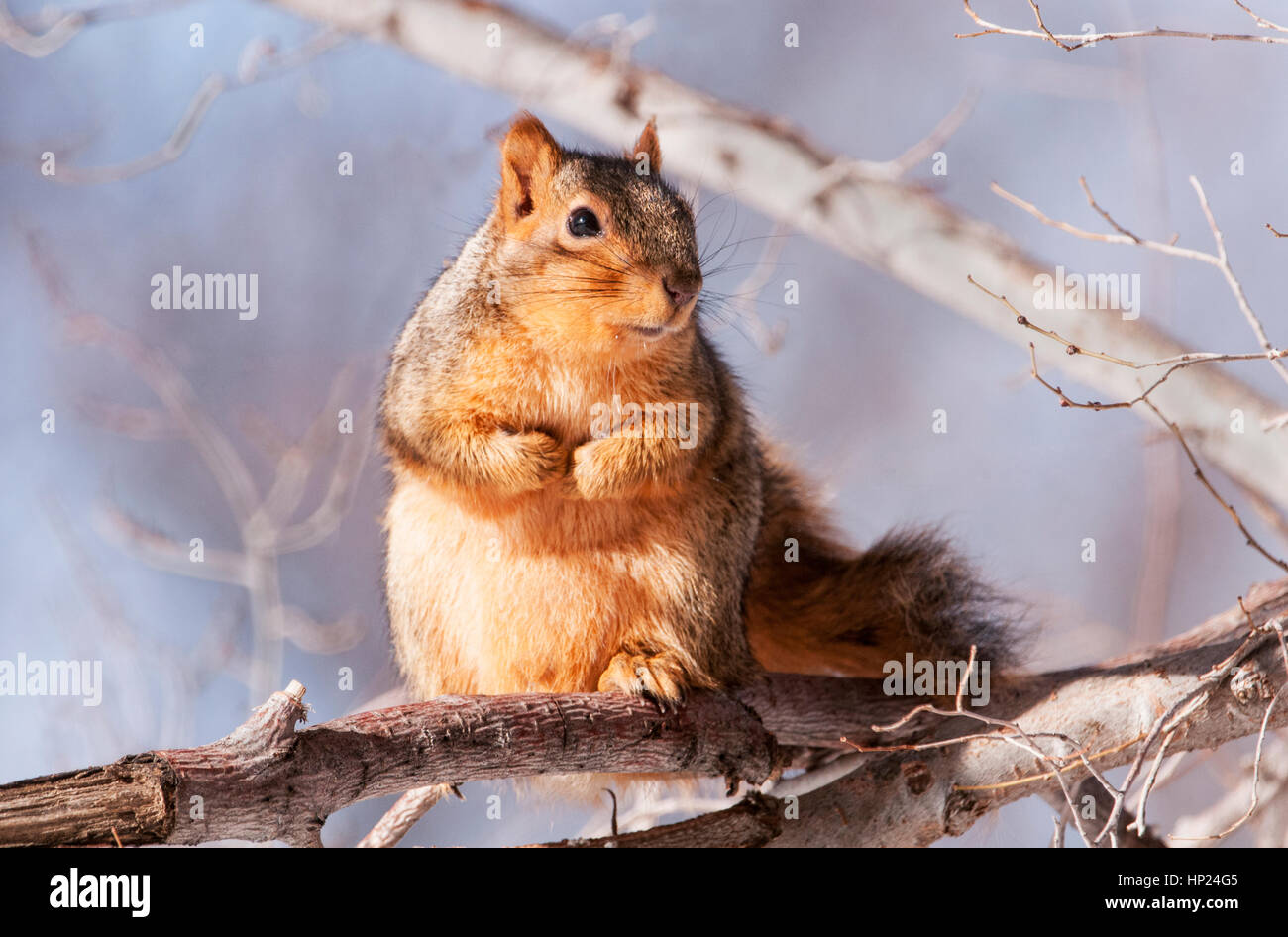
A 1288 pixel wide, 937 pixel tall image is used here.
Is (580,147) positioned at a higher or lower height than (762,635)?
higher

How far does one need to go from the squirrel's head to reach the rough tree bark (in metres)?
0.54

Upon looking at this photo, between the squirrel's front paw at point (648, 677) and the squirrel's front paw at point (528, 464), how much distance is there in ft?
0.99

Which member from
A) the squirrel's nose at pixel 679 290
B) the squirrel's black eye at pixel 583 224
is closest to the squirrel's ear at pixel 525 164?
the squirrel's black eye at pixel 583 224

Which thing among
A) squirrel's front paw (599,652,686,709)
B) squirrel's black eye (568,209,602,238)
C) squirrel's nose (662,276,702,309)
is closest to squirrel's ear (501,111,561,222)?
squirrel's black eye (568,209,602,238)

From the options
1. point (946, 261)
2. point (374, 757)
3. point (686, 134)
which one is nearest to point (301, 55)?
point (686, 134)

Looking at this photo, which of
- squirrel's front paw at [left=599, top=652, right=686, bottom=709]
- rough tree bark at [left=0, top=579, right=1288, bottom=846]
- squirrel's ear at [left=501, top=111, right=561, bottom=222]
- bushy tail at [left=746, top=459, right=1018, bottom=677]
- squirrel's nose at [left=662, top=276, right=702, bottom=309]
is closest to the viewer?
rough tree bark at [left=0, top=579, right=1288, bottom=846]

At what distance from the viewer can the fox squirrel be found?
175 cm

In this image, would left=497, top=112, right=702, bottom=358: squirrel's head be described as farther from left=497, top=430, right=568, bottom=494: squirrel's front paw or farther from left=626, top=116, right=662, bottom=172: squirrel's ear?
left=497, top=430, right=568, bottom=494: squirrel's front paw

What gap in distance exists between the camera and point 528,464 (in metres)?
1.75
